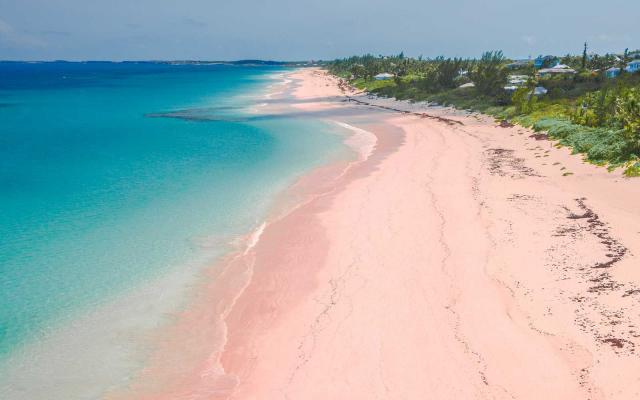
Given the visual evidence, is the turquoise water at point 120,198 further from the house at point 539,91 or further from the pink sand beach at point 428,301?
the house at point 539,91

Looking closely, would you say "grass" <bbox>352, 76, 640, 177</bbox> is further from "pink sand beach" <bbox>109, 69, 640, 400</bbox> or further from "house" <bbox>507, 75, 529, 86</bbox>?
"house" <bbox>507, 75, 529, 86</bbox>

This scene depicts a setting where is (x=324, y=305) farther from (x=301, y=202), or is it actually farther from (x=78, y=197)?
(x=78, y=197)

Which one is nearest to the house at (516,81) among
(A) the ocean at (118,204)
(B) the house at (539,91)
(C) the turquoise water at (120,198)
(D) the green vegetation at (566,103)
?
(D) the green vegetation at (566,103)

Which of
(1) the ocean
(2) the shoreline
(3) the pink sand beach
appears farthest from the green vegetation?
(1) the ocean

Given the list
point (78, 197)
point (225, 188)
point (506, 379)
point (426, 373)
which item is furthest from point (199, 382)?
point (78, 197)

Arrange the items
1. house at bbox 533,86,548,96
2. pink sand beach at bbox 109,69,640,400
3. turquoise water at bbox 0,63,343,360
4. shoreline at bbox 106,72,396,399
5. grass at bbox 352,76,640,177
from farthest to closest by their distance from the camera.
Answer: house at bbox 533,86,548,96 → grass at bbox 352,76,640,177 → turquoise water at bbox 0,63,343,360 → shoreline at bbox 106,72,396,399 → pink sand beach at bbox 109,69,640,400
